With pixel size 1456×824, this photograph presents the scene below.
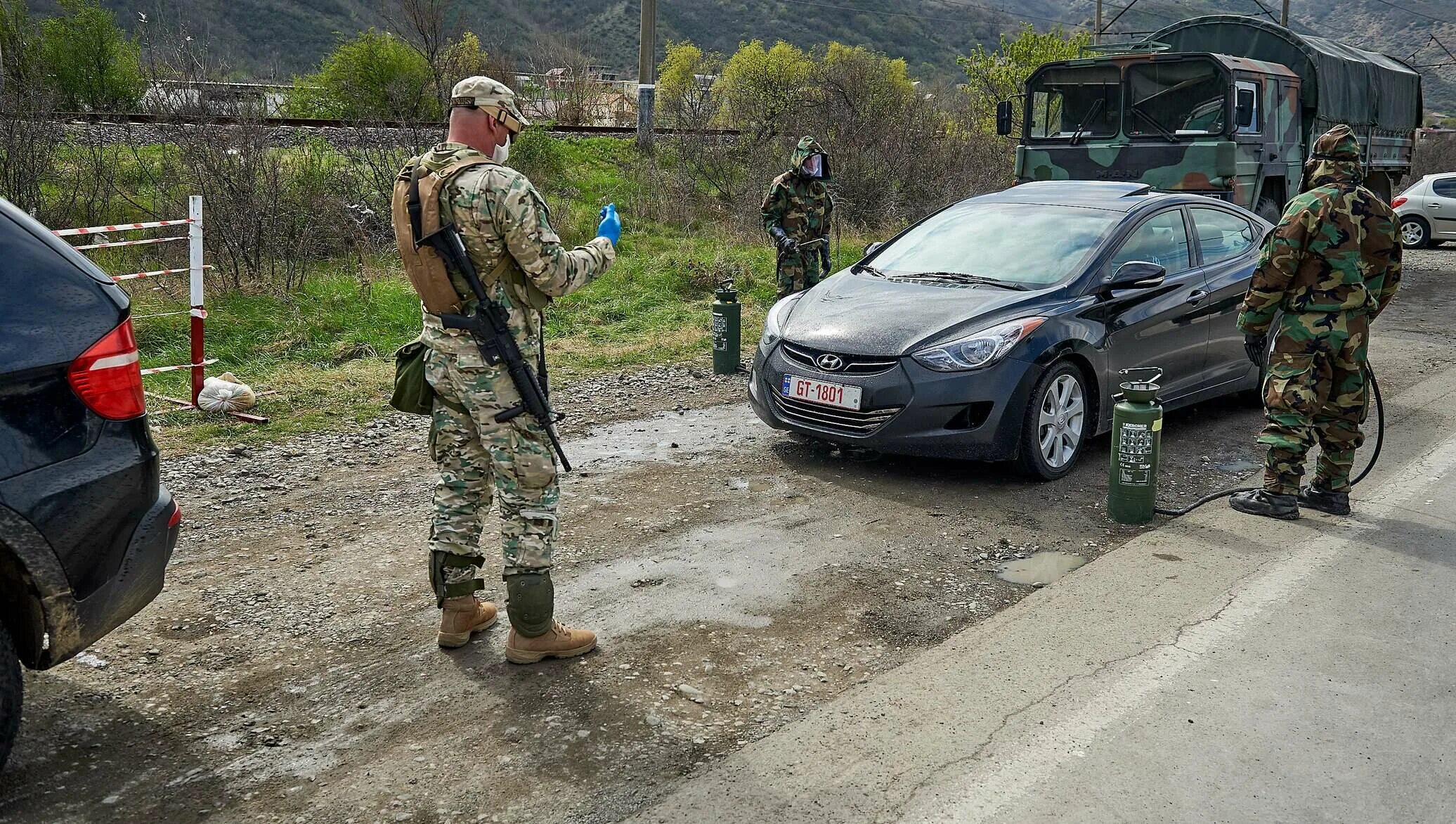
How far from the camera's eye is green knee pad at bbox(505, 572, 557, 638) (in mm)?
3990

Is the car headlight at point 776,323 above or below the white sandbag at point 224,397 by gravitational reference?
above

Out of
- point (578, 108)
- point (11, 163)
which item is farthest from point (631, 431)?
point (578, 108)

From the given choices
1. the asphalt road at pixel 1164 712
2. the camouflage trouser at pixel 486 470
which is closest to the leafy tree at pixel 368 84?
the camouflage trouser at pixel 486 470

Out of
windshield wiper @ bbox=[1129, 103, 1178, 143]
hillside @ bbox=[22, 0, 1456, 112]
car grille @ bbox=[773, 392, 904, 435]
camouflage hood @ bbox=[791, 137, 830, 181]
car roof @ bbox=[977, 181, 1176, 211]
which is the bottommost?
car grille @ bbox=[773, 392, 904, 435]

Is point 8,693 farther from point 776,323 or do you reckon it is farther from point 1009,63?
point 1009,63

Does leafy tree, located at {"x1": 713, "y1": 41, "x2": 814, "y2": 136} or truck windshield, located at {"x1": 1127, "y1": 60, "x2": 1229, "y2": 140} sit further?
leafy tree, located at {"x1": 713, "y1": 41, "x2": 814, "y2": 136}

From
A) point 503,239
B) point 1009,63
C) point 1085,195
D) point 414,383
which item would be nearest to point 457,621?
point 414,383

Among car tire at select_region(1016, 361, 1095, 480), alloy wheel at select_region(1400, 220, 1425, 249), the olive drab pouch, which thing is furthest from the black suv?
alloy wheel at select_region(1400, 220, 1425, 249)

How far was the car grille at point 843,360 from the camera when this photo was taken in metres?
6.32

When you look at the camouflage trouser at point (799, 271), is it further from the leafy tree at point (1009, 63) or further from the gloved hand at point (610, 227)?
the leafy tree at point (1009, 63)

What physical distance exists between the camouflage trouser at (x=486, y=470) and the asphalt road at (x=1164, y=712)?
3.43 feet

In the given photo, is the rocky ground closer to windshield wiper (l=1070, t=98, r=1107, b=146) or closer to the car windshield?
the car windshield

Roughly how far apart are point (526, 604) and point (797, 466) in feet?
9.75

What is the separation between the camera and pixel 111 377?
→ 3.26 metres
